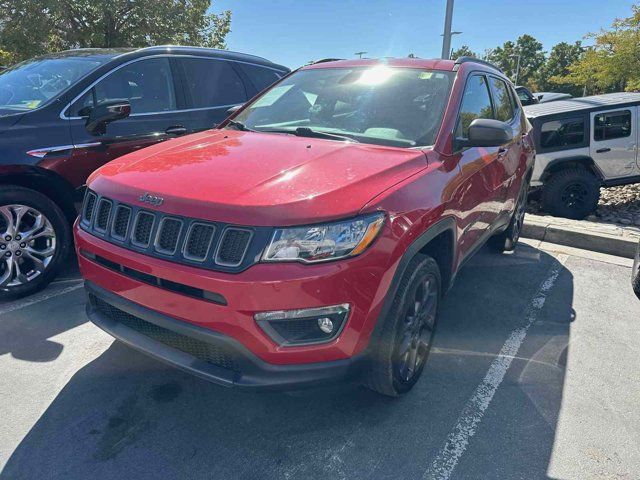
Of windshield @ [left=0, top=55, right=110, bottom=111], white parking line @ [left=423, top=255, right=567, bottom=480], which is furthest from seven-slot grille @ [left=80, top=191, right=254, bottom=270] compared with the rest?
windshield @ [left=0, top=55, right=110, bottom=111]

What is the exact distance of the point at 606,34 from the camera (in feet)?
56.4

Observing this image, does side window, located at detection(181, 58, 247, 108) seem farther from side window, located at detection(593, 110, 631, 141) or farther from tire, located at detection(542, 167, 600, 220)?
side window, located at detection(593, 110, 631, 141)

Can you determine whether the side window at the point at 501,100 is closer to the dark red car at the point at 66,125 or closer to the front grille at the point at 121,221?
the dark red car at the point at 66,125

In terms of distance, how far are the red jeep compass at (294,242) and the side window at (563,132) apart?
5.25 m

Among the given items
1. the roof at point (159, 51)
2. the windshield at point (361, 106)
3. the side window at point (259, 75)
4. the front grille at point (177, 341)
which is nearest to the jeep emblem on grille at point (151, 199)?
the front grille at point (177, 341)

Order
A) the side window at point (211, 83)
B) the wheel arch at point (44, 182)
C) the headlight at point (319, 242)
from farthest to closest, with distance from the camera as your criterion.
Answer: the side window at point (211, 83), the wheel arch at point (44, 182), the headlight at point (319, 242)

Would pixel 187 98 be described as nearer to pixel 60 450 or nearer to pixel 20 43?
pixel 60 450

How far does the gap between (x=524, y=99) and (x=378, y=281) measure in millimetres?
10973

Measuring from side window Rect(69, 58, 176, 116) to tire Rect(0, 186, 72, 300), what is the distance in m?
0.78

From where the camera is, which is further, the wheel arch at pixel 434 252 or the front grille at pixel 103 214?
the front grille at pixel 103 214

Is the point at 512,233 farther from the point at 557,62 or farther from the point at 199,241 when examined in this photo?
the point at 557,62

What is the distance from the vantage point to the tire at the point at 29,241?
11.0 feet

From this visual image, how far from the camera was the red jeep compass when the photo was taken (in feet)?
6.14

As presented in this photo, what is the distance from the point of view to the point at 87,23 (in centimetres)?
1504
